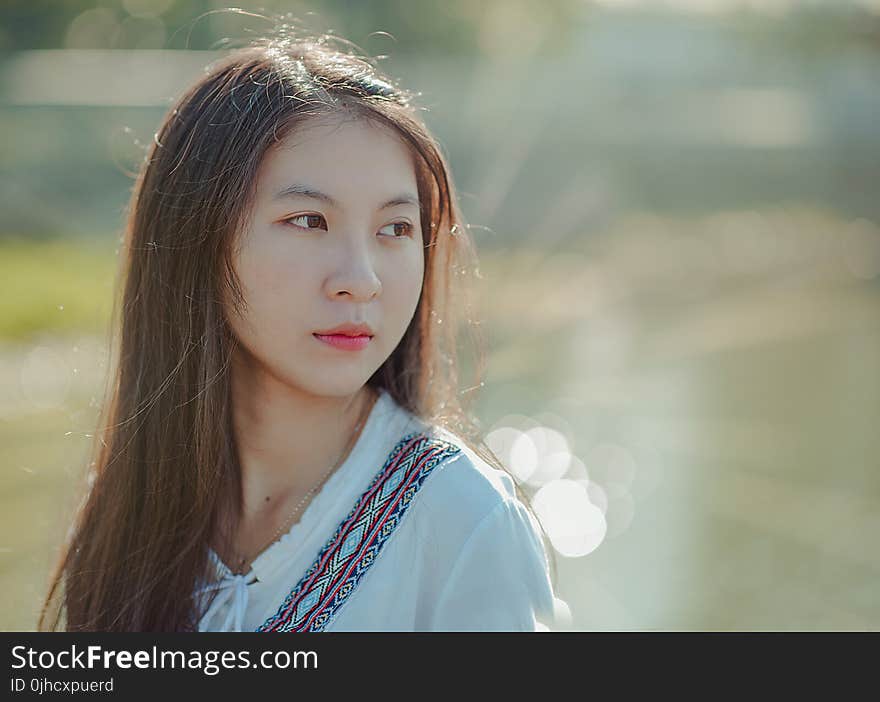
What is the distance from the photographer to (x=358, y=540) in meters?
1.51

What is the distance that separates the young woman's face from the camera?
56.3 inches

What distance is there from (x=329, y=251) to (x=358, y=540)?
0.39 meters

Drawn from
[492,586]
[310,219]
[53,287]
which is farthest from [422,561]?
[53,287]

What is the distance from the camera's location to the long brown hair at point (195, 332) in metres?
1.51

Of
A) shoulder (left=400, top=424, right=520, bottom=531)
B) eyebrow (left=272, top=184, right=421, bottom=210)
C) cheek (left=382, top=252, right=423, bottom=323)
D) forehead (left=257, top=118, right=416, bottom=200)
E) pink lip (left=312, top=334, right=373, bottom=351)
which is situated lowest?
shoulder (left=400, top=424, right=520, bottom=531)

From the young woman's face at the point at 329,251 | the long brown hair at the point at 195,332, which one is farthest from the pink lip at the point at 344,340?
the long brown hair at the point at 195,332

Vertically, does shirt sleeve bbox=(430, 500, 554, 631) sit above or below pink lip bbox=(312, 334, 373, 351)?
below

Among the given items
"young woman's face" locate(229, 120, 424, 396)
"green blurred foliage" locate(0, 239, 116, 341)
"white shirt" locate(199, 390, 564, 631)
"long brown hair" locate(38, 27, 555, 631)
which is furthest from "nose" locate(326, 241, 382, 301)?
"green blurred foliage" locate(0, 239, 116, 341)

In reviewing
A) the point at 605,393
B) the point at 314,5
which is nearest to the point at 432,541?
the point at 605,393

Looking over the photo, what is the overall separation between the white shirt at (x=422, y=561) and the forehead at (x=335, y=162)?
1.23ft

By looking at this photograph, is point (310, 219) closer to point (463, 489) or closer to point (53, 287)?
point (463, 489)

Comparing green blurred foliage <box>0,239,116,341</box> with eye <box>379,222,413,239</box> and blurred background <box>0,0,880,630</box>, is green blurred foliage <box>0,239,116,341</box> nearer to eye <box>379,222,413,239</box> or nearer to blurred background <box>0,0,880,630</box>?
blurred background <box>0,0,880,630</box>

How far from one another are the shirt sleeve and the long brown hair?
206 millimetres

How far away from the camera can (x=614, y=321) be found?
7336mm
